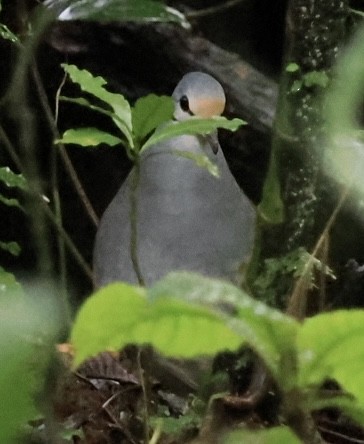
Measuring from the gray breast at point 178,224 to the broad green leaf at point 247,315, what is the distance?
79 cm

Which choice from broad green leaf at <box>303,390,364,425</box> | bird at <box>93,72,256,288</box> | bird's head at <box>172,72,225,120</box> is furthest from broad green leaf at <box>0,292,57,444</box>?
bird's head at <box>172,72,225,120</box>

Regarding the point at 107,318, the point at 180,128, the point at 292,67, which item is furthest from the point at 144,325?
the point at 292,67

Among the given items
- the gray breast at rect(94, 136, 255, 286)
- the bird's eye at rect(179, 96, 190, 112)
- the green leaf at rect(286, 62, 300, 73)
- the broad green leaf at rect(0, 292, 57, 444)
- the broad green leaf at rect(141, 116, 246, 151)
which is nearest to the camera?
the broad green leaf at rect(0, 292, 57, 444)

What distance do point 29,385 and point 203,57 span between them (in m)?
1.38

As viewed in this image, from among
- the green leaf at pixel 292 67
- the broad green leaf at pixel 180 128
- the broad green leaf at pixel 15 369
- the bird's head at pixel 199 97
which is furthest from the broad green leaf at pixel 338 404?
the bird's head at pixel 199 97

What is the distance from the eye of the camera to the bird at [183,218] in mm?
1179

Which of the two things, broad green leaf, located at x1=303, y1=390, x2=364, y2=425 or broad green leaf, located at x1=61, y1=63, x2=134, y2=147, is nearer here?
broad green leaf, located at x1=303, y1=390, x2=364, y2=425

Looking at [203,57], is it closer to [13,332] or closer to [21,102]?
[21,102]

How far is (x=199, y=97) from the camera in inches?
49.6

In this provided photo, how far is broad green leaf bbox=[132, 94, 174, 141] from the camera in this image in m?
0.65

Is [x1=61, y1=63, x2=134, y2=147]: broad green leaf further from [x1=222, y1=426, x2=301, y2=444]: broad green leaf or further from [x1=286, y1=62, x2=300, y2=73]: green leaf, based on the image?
[x1=222, y1=426, x2=301, y2=444]: broad green leaf

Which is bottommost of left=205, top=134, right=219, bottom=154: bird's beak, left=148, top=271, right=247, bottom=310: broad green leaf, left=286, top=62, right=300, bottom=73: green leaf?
left=205, top=134, right=219, bottom=154: bird's beak

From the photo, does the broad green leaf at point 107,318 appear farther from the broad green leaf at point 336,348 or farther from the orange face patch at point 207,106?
the orange face patch at point 207,106

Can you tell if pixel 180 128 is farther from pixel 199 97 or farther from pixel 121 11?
pixel 199 97
